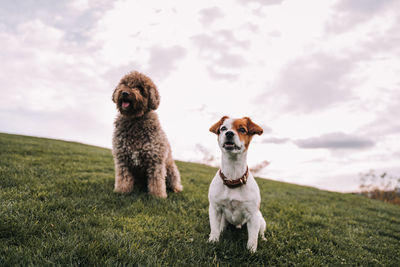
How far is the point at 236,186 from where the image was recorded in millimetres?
3074

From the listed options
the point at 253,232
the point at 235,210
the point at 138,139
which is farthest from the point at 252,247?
the point at 138,139

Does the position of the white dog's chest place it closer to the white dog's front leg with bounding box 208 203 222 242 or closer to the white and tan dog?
the white and tan dog

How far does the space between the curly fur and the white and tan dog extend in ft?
6.83

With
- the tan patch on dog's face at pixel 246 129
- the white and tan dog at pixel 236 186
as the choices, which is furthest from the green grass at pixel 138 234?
the tan patch on dog's face at pixel 246 129

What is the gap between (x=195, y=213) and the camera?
4.26 m

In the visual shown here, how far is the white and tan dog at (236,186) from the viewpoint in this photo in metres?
2.99

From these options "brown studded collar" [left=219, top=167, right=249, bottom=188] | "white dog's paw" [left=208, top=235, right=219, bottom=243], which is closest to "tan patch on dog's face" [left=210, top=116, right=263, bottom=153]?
"brown studded collar" [left=219, top=167, right=249, bottom=188]

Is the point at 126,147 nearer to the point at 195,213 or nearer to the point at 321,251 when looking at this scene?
the point at 195,213

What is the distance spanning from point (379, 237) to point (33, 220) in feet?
21.7

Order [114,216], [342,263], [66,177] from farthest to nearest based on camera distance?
[66,177] → [114,216] → [342,263]

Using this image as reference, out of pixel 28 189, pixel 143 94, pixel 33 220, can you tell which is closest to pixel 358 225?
pixel 143 94

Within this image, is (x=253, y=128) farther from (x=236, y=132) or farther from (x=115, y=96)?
(x=115, y=96)

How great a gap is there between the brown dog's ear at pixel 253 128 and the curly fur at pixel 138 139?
8.09ft

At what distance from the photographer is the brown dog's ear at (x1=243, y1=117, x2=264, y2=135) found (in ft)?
10.0
